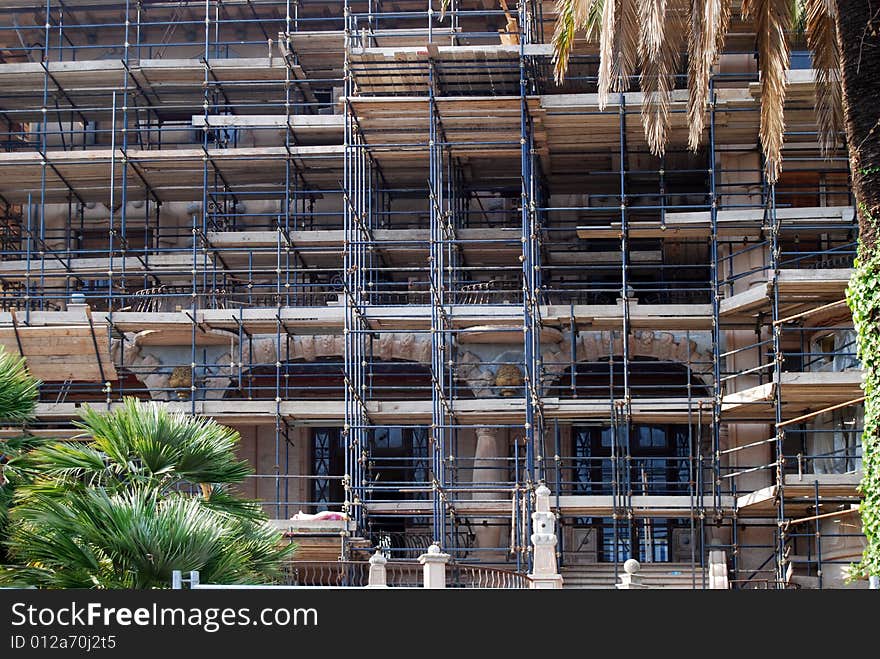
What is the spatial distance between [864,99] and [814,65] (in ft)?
14.1

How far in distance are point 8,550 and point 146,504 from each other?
5.98 feet

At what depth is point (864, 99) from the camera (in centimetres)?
1830

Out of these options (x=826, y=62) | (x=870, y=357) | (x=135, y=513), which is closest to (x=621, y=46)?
(x=826, y=62)

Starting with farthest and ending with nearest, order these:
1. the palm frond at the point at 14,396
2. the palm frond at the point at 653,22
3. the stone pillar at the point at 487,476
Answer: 1. the stone pillar at the point at 487,476
2. the palm frond at the point at 14,396
3. the palm frond at the point at 653,22

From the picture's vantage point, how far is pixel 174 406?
34.1 m

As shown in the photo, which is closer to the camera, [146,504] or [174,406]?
[146,504]

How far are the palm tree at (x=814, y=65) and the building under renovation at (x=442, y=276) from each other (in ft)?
28.1

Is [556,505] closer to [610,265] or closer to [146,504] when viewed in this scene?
[610,265]

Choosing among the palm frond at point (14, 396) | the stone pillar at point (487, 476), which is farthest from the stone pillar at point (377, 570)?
the stone pillar at point (487, 476)

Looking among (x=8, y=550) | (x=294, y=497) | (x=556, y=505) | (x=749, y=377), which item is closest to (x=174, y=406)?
(x=294, y=497)

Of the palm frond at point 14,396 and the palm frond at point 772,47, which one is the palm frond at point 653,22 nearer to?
the palm frond at point 772,47

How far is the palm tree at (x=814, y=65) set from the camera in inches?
721

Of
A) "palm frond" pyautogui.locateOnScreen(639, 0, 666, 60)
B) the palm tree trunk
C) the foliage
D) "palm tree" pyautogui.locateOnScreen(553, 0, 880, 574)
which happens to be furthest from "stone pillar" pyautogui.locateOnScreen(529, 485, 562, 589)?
the palm tree trunk

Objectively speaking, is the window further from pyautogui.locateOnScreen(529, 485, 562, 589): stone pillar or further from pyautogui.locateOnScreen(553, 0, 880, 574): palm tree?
pyautogui.locateOnScreen(553, 0, 880, 574): palm tree
